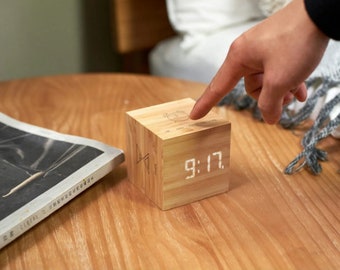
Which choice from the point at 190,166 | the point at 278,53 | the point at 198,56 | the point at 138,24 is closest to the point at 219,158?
the point at 190,166

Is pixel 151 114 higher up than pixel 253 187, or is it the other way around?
pixel 151 114

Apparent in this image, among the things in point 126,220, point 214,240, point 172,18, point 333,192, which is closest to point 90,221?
point 126,220

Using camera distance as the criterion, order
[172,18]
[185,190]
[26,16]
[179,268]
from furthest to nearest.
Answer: [26,16] → [172,18] → [185,190] → [179,268]

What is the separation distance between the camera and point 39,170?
70 cm

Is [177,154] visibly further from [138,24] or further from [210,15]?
[138,24]

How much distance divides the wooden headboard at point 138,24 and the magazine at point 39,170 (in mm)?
544

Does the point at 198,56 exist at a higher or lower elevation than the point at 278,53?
lower

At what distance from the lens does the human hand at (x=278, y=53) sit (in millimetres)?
543

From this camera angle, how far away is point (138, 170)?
27.9 inches

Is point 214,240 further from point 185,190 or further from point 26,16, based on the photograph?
point 26,16

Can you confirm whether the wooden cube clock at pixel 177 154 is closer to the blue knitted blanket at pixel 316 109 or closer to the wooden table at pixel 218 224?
the wooden table at pixel 218 224

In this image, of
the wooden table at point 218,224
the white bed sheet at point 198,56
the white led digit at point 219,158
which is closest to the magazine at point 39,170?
the wooden table at point 218,224

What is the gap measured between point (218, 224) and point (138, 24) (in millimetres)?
785

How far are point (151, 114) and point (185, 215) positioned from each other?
0.14 metres
